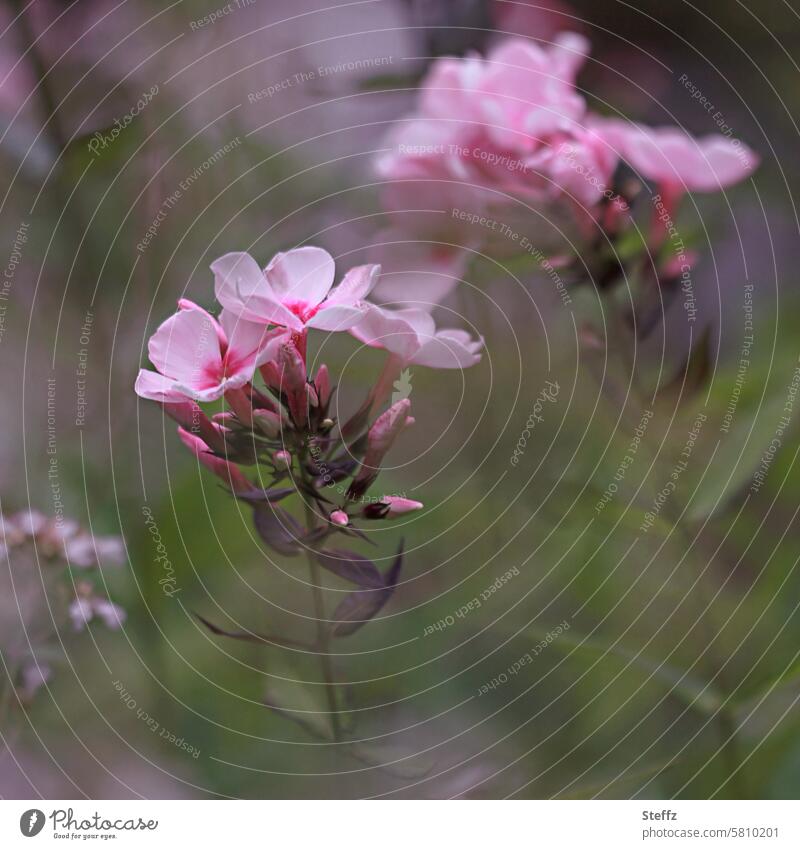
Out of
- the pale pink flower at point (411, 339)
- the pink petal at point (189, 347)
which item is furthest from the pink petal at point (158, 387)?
the pale pink flower at point (411, 339)

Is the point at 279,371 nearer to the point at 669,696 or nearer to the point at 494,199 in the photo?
the point at 494,199

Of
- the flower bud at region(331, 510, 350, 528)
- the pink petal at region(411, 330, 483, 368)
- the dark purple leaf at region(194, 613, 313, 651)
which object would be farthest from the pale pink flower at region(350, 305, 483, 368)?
the dark purple leaf at region(194, 613, 313, 651)

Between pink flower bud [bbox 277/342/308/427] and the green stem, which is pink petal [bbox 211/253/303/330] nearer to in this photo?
pink flower bud [bbox 277/342/308/427]

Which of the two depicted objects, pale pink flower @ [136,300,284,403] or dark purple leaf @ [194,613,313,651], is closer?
pale pink flower @ [136,300,284,403]

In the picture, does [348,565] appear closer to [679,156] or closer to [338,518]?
[338,518]

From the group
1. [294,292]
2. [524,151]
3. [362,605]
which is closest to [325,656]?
[362,605]
